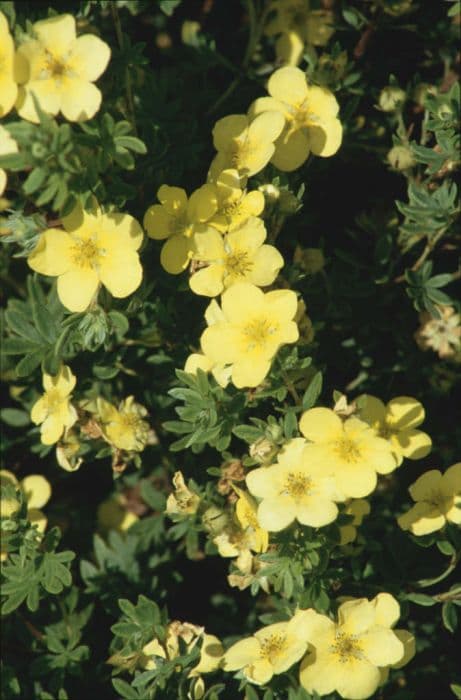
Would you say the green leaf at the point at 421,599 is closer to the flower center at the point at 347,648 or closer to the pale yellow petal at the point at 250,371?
the flower center at the point at 347,648

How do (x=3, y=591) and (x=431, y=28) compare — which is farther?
(x=431, y=28)

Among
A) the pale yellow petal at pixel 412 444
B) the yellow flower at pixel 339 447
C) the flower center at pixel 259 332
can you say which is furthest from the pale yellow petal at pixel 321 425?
the pale yellow petal at pixel 412 444

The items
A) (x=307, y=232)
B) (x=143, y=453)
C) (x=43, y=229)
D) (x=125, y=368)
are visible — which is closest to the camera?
(x=43, y=229)

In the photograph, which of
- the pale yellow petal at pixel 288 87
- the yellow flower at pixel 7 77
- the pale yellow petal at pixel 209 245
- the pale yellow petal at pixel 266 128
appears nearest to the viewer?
the yellow flower at pixel 7 77

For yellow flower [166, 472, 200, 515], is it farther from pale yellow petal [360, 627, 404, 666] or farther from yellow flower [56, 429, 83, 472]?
pale yellow petal [360, 627, 404, 666]

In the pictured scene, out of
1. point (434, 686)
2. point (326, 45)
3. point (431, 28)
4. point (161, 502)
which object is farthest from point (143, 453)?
point (431, 28)

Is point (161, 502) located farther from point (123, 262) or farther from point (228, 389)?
point (123, 262)

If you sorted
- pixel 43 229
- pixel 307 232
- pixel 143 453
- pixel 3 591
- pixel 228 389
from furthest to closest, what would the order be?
1. pixel 307 232
2. pixel 143 453
3. pixel 3 591
4. pixel 228 389
5. pixel 43 229
